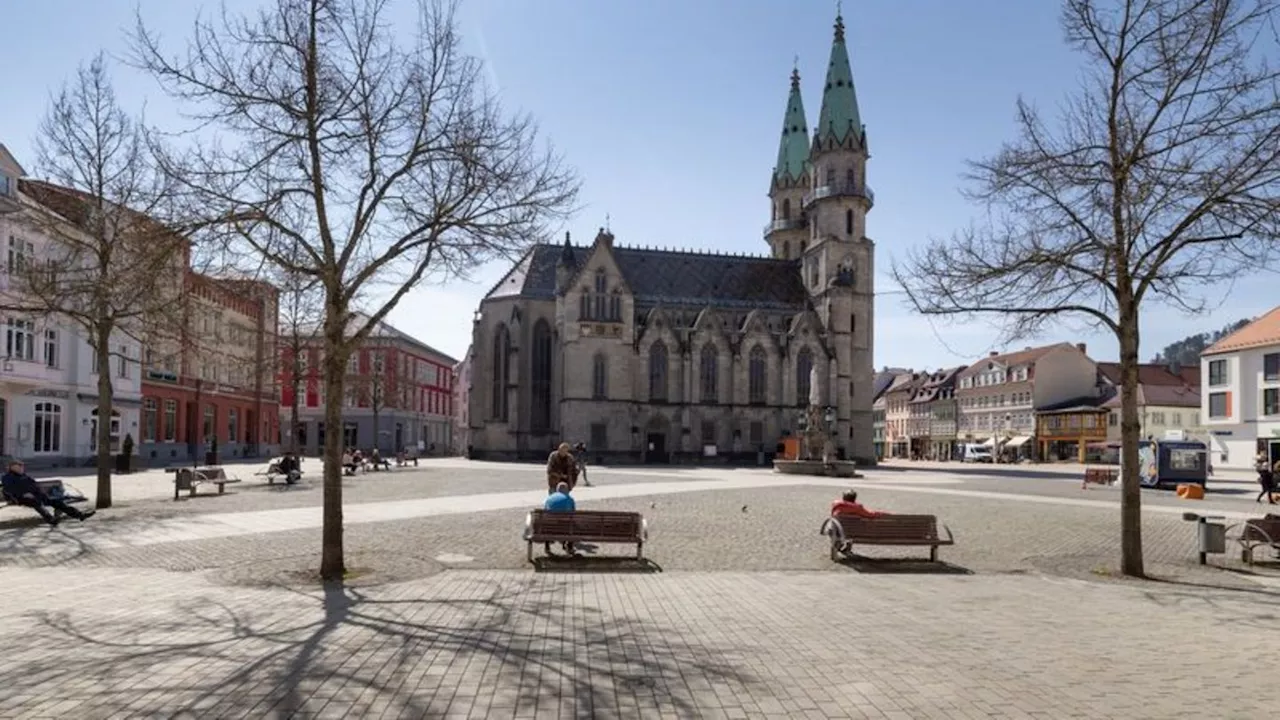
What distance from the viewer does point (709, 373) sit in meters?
76.9

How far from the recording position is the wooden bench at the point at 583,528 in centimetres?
1351

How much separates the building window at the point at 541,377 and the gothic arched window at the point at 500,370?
2.05m

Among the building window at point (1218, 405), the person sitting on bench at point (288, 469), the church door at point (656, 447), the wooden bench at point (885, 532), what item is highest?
the building window at point (1218, 405)

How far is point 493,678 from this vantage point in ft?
23.2

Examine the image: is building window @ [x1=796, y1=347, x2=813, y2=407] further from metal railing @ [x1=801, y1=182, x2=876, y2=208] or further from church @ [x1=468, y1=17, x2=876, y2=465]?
metal railing @ [x1=801, y1=182, x2=876, y2=208]

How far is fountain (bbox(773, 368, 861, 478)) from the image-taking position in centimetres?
4894

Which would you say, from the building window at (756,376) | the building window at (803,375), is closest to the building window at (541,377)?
the building window at (756,376)

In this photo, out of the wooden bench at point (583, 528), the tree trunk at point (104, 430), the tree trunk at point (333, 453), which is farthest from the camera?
the tree trunk at point (104, 430)

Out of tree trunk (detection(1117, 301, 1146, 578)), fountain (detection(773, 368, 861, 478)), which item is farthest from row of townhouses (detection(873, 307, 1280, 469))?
tree trunk (detection(1117, 301, 1146, 578))

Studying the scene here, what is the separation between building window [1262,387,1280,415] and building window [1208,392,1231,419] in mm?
2603

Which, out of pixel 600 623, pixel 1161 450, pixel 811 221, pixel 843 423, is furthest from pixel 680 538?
pixel 811 221

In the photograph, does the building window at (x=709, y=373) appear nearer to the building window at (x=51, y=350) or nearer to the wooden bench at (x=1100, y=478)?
the wooden bench at (x=1100, y=478)

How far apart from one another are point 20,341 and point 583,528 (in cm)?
3498

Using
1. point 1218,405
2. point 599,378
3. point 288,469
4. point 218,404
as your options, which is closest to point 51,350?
point 288,469
